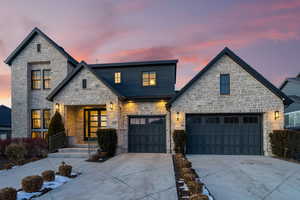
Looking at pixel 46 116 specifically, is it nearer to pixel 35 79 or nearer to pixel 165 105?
pixel 35 79

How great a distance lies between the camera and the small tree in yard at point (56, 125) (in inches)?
507

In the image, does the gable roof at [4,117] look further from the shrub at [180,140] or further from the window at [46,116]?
the shrub at [180,140]

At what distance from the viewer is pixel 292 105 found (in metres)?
21.5

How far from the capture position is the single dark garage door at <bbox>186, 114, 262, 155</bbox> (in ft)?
41.3

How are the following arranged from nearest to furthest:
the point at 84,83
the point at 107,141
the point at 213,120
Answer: the point at 107,141 < the point at 213,120 < the point at 84,83

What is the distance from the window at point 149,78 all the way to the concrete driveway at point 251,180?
26.1 feet

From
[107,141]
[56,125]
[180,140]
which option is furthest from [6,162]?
[180,140]

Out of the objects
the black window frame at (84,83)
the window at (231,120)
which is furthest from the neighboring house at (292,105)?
the black window frame at (84,83)

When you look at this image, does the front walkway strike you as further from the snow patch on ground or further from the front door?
the front door

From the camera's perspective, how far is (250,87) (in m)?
12.4

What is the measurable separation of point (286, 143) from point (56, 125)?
15.9 m

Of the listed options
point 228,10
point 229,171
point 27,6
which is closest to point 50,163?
point 229,171

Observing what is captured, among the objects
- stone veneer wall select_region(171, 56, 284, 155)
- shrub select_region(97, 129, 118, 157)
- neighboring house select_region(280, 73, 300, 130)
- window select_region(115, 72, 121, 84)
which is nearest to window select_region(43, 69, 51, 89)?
window select_region(115, 72, 121, 84)

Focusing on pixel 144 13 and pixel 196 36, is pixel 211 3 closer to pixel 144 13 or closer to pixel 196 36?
pixel 196 36
